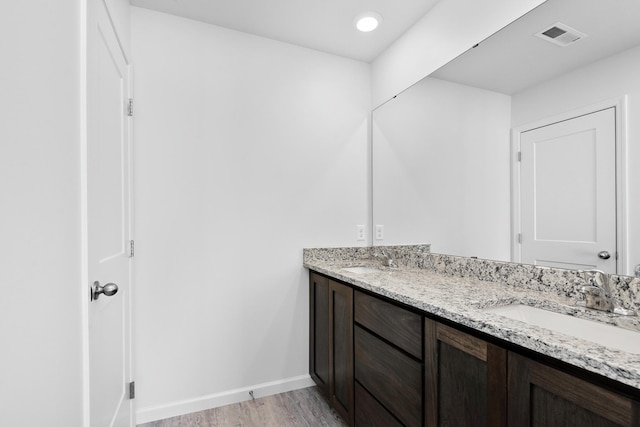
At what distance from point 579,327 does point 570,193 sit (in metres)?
0.49

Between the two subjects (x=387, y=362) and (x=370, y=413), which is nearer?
(x=387, y=362)

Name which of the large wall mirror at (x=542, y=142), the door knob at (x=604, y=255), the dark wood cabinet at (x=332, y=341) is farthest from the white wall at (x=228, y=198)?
the door knob at (x=604, y=255)

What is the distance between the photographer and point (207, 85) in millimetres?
2008

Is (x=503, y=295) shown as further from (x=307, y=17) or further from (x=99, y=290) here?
(x=307, y=17)

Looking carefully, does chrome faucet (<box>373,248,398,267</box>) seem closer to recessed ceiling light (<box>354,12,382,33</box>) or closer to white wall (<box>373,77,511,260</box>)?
white wall (<box>373,77,511,260</box>)

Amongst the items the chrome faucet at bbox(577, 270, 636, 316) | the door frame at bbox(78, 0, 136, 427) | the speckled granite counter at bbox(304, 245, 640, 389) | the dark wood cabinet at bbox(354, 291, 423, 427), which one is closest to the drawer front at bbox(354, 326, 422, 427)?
the dark wood cabinet at bbox(354, 291, 423, 427)

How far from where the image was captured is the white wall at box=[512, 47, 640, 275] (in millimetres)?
1007

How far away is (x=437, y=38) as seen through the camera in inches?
72.2

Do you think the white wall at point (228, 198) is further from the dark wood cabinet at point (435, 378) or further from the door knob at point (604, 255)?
the door knob at point (604, 255)

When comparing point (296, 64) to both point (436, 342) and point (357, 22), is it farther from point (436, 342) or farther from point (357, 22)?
point (436, 342)

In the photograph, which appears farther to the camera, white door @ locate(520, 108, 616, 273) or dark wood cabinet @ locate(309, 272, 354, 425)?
dark wood cabinet @ locate(309, 272, 354, 425)

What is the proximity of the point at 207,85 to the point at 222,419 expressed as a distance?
2.05m

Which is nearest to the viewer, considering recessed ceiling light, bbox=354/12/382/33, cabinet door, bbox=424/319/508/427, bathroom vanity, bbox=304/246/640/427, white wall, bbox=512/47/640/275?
bathroom vanity, bbox=304/246/640/427

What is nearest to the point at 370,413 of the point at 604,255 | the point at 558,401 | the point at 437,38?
the point at 558,401
